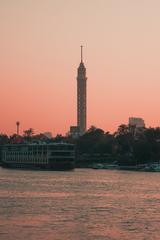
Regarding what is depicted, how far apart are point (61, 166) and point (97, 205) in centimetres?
7852

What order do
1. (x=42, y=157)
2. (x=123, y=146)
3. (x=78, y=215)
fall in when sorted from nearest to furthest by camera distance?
1. (x=78, y=215)
2. (x=42, y=157)
3. (x=123, y=146)

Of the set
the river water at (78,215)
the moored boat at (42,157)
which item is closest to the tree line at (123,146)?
the moored boat at (42,157)

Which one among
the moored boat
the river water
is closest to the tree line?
the moored boat

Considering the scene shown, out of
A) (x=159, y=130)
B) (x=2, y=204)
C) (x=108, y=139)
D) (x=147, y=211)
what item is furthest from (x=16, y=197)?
(x=108, y=139)

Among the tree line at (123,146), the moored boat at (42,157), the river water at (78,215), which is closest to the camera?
the river water at (78,215)

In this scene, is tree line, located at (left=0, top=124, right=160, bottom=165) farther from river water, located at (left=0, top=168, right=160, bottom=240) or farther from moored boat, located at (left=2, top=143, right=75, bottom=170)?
river water, located at (left=0, top=168, right=160, bottom=240)

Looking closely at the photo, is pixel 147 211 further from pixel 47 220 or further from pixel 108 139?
pixel 108 139

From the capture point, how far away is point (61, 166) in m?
133

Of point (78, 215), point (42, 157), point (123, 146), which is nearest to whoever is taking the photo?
point (78, 215)

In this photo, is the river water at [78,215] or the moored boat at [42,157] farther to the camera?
the moored boat at [42,157]

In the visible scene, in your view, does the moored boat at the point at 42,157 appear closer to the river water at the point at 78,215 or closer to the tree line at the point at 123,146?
the tree line at the point at 123,146

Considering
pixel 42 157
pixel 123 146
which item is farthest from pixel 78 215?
pixel 123 146

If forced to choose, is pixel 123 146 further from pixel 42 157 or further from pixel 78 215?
pixel 78 215

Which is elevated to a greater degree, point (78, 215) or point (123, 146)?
point (123, 146)
